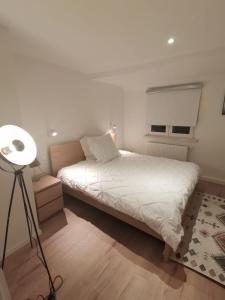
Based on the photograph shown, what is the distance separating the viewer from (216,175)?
11.0 ft

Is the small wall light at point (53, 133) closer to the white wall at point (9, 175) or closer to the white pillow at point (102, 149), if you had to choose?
the white pillow at point (102, 149)

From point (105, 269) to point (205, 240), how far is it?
48.7 inches

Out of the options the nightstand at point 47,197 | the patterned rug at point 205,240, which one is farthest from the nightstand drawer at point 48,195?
the patterned rug at point 205,240

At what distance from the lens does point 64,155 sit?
2.80 metres

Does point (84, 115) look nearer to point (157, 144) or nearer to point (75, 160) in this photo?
point (75, 160)

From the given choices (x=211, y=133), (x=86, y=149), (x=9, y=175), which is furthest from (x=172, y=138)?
(x=9, y=175)

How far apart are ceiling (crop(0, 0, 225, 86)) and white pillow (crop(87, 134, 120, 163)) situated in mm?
1354

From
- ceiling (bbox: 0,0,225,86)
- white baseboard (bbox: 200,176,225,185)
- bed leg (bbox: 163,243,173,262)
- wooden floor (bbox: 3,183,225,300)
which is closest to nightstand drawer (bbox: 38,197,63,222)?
wooden floor (bbox: 3,183,225,300)

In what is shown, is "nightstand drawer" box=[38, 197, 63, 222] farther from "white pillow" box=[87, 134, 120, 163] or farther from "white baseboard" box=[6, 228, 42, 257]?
"white pillow" box=[87, 134, 120, 163]

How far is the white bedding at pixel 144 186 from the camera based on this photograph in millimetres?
1557

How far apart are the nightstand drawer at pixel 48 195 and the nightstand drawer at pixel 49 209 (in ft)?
0.20

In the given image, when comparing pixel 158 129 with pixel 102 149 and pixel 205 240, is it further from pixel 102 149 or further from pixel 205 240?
pixel 205 240

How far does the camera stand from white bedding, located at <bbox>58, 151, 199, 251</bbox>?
1.56 m

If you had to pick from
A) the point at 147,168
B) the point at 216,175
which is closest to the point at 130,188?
the point at 147,168
